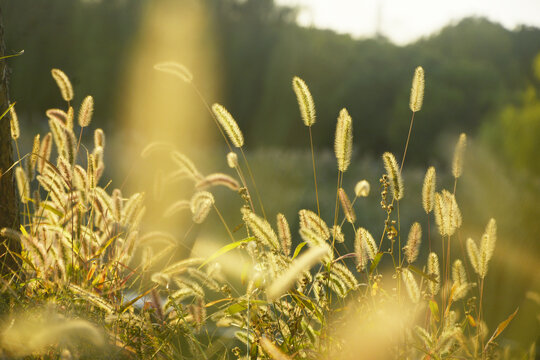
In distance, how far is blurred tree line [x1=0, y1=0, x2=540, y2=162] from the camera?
15.7m

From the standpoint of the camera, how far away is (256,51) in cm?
1903

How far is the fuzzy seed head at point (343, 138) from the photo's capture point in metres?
1.42

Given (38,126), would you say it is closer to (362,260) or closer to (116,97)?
(116,97)

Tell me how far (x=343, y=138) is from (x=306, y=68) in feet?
58.1

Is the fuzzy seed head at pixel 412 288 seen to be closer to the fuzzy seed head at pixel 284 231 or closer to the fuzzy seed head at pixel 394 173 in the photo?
the fuzzy seed head at pixel 394 173

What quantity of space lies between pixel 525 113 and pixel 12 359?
25.1ft

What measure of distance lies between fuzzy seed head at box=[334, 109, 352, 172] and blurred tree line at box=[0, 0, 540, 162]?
14.2 meters

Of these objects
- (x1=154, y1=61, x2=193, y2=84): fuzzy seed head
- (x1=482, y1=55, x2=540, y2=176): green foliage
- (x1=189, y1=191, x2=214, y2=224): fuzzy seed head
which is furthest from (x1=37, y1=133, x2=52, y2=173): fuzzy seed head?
(x1=482, y1=55, x2=540, y2=176): green foliage

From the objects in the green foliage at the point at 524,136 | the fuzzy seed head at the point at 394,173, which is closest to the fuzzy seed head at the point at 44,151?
the fuzzy seed head at the point at 394,173

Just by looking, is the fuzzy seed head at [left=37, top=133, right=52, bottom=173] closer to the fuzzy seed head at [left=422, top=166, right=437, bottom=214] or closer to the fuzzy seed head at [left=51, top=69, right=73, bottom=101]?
the fuzzy seed head at [left=51, top=69, right=73, bottom=101]

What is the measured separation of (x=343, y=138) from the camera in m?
1.44

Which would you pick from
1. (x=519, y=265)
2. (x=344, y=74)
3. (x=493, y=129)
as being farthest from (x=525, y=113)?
(x=344, y=74)

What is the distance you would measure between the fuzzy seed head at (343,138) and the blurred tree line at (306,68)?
558 inches

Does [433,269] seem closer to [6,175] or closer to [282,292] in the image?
[282,292]
